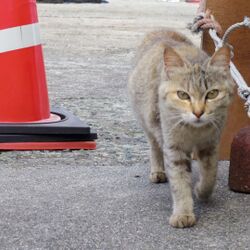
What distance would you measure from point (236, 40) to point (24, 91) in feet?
4.55

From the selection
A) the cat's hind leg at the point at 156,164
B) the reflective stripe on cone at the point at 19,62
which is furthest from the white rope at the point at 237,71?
the reflective stripe on cone at the point at 19,62

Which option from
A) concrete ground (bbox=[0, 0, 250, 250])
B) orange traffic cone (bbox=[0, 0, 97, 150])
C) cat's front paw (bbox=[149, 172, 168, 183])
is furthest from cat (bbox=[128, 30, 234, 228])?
orange traffic cone (bbox=[0, 0, 97, 150])

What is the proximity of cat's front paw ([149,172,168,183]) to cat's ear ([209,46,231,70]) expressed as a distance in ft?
2.84

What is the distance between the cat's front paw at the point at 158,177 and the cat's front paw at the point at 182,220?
711 mm

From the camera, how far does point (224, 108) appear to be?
331cm

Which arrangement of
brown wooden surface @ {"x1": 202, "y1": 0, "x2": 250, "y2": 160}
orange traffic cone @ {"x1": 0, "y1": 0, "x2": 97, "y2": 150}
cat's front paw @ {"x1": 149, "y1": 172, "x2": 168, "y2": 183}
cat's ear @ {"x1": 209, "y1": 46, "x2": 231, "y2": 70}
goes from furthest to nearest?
1. orange traffic cone @ {"x1": 0, "y1": 0, "x2": 97, "y2": 150}
2. brown wooden surface @ {"x1": 202, "y1": 0, "x2": 250, "y2": 160}
3. cat's front paw @ {"x1": 149, "y1": 172, "x2": 168, "y2": 183}
4. cat's ear @ {"x1": 209, "y1": 46, "x2": 231, "y2": 70}

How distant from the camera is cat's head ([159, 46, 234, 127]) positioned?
319 cm

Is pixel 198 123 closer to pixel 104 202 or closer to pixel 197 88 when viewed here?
pixel 197 88

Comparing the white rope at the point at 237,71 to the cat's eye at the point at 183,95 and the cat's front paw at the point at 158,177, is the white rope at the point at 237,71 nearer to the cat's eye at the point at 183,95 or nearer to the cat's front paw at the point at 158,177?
the cat's eye at the point at 183,95

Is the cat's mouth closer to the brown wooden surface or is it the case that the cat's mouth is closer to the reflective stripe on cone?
the brown wooden surface

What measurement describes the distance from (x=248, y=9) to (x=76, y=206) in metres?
1.58

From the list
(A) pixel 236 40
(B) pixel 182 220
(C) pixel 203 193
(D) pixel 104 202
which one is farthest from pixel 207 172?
(A) pixel 236 40

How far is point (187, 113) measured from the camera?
3188mm

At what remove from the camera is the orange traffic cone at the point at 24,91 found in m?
4.47
